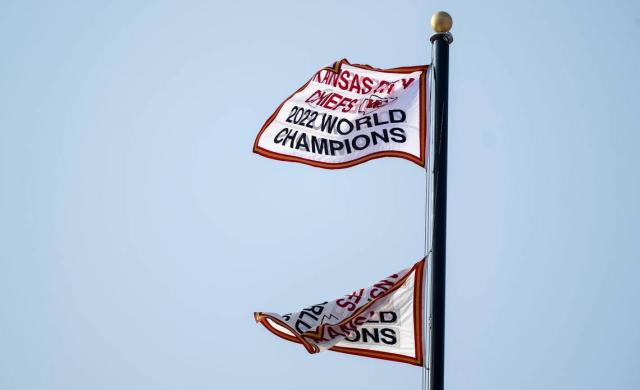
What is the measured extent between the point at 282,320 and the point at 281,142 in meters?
2.88

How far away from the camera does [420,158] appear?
970 cm

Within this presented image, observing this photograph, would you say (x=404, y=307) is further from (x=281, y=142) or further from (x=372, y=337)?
(x=281, y=142)

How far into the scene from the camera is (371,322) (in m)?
9.73

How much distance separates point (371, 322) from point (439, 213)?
2057 mm

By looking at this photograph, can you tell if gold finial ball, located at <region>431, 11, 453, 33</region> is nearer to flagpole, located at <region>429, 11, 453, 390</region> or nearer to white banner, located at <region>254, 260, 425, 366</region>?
flagpole, located at <region>429, 11, 453, 390</region>

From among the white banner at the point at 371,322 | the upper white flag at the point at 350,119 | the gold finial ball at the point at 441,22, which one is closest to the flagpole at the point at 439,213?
the gold finial ball at the point at 441,22

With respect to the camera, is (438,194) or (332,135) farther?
(332,135)

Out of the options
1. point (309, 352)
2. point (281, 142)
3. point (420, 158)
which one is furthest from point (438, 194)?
point (281, 142)

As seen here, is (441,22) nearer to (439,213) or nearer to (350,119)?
(350,119)

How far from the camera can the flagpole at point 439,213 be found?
8.10 m

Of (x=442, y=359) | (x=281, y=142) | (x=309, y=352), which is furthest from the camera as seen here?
A: (x=281, y=142)

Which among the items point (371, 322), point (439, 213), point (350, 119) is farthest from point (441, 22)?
point (371, 322)

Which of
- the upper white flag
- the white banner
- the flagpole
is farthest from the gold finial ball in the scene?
the white banner

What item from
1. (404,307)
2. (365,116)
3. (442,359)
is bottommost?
(442,359)
